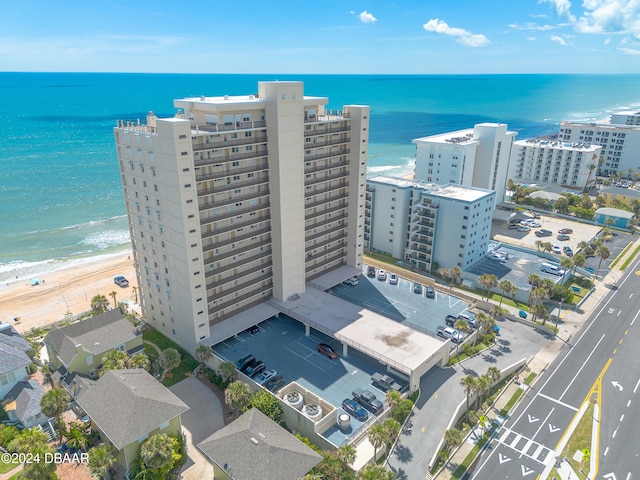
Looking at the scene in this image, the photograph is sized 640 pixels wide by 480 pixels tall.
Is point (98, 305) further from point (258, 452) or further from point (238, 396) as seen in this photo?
point (258, 452)

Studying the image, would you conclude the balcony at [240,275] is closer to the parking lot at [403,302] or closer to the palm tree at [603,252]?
the parking lot at [403,302]

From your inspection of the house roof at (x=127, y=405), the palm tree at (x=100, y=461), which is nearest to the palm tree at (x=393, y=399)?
the house roof at (x=127, y=405)

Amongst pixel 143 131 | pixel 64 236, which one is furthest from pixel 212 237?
pixel 64 236

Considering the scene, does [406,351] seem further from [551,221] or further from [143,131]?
[551,221]

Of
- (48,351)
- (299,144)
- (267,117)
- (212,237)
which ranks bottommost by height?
(48,351)

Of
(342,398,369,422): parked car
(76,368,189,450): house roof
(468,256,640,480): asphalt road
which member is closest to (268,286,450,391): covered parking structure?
(342,398,369,422): parked car
